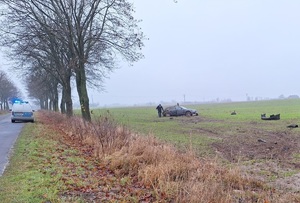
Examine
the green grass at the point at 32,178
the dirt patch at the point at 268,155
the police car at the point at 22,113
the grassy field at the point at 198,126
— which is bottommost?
the dirt patch at the point at 268,155

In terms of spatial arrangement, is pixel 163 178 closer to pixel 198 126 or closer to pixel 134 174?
pixel 134 174

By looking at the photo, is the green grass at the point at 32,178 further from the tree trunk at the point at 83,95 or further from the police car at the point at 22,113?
the police car at the point at 22,113

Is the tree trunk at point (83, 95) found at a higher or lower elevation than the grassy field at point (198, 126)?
higher

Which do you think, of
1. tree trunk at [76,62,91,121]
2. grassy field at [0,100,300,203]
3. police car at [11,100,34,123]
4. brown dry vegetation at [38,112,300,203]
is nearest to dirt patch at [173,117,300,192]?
grassy field at [0,100,300,203]

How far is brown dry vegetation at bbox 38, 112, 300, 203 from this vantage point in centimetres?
545

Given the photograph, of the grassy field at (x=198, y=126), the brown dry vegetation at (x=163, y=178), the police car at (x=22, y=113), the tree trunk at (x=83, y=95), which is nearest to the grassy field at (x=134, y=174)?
the brown dry vegetation at (x=163, y=178)

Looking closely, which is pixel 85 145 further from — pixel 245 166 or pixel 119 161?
pixel 245 166

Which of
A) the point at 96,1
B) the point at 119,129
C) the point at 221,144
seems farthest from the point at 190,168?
the point at 96,1

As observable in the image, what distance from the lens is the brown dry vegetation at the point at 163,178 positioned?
17.9 feet

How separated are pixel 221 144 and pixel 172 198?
8313mm

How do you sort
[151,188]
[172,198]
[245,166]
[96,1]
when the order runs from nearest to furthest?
[172,198], [151,188], [245,166], [96,1]

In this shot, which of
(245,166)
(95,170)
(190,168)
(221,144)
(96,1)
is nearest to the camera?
(190,168)

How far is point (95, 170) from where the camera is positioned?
752 cm

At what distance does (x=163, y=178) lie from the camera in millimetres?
6227
